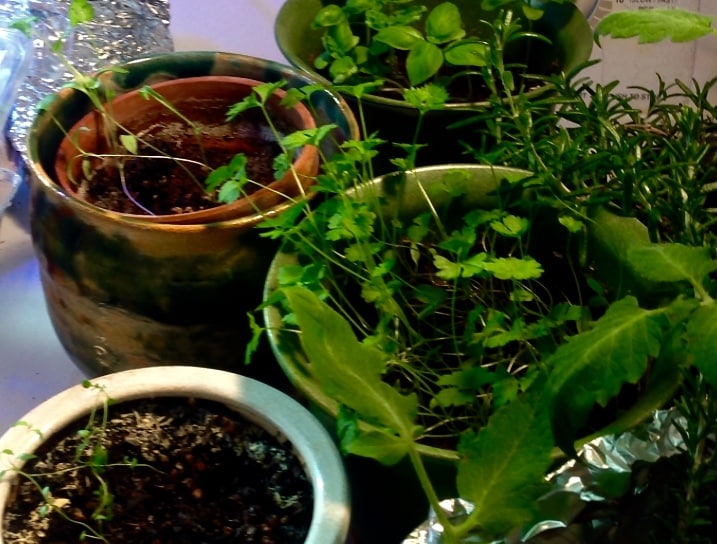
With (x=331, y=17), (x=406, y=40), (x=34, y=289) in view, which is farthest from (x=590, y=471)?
(x=34, y=289)

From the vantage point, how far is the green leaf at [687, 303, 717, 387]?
26 cm

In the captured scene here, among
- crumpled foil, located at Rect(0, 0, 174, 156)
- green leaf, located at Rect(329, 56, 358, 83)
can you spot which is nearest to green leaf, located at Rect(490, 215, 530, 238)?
green leaf, located at Rect(329, 56, 358, 83)

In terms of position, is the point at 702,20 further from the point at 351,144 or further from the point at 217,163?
the point at 217,163

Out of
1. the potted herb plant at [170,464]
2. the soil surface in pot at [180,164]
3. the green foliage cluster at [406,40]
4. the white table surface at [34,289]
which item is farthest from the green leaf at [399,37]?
the white table surface at [34,289]

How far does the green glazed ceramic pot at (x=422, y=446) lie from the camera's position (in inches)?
15.8

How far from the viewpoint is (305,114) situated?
23.9 inches

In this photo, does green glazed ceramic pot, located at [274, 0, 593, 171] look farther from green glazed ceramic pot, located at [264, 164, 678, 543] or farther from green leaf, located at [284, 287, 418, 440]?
green leaf, located at [284, 287, 418, 440]

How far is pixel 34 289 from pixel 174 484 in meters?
0.34

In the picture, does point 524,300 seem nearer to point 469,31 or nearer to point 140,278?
point 140,278

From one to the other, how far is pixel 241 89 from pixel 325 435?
32cm

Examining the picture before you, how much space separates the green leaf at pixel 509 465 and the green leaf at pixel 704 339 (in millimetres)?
60

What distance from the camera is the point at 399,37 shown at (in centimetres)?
55

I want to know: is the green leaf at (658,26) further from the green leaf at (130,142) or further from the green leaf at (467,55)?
the green leaf at (130,142)

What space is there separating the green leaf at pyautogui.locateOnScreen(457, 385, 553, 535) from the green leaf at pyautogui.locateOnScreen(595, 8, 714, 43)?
0.51 feet
